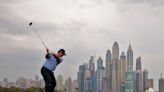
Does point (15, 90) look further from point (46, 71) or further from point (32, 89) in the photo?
point (46, 71)

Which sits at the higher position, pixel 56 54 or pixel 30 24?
pixel 30 24

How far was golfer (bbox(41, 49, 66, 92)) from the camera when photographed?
844 inches

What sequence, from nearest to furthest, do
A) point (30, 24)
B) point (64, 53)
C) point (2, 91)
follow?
point (64, 53), point (30, 24), point (2, 91)

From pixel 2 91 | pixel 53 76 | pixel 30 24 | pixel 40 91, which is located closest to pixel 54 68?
pixel 53 76


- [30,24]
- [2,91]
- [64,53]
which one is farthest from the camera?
[2,91]

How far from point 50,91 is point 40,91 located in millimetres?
94485

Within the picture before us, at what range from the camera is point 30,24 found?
22.9m

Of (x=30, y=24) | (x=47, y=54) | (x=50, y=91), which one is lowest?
(x=50, y=91)

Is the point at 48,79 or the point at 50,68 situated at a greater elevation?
the point at 50,68

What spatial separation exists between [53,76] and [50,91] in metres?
0.61

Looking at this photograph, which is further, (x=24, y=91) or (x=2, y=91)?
(x=24, y=91)

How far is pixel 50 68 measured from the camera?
21.5 metres

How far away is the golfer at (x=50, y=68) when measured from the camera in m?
21.4

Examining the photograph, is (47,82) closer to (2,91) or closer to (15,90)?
(2,91)
